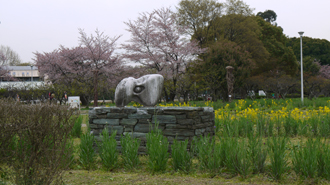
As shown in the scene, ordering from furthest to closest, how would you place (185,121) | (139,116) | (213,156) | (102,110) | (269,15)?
1. (269,15)
2. (102,110)
3. (139,116)
4. (185,121)
5. (213,156)

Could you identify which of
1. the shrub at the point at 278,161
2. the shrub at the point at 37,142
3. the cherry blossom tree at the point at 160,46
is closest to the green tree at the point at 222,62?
the cherry blossom tree at the point at 160,46

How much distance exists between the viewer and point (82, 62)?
80.3ft

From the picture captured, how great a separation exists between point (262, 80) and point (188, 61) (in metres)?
8.76

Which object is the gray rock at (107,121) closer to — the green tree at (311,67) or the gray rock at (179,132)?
the gray rock at (179,132)

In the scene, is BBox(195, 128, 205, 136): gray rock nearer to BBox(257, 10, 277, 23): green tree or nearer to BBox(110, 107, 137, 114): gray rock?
BBox(110, 107, 137, 114): gray rock

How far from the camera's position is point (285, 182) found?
3748 mm

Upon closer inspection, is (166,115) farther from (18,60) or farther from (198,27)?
(18,60)

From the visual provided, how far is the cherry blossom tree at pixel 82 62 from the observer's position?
23.2 meters

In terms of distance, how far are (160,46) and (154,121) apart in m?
15.8

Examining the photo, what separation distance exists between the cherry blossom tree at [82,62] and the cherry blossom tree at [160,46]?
2.39 m

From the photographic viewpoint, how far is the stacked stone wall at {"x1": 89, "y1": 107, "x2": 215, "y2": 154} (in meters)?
5.33

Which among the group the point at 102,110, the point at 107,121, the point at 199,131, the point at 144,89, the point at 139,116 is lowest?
the point at 199,131

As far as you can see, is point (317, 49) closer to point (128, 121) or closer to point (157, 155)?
point (128, 121)

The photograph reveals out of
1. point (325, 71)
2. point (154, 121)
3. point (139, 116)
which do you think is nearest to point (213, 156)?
point (154, 121)
